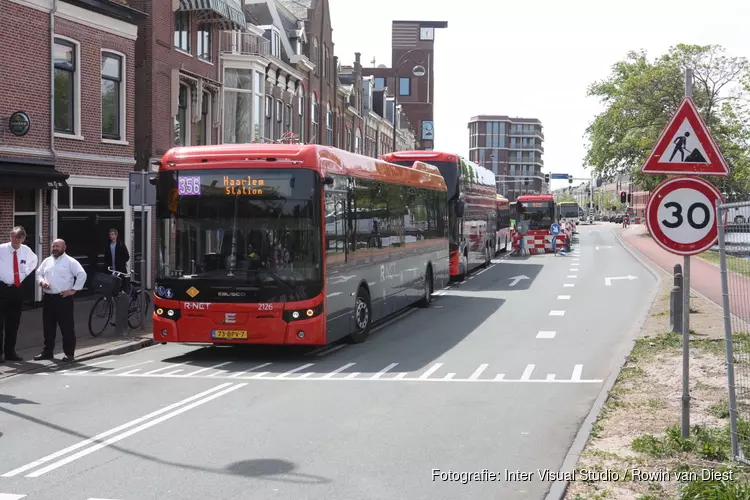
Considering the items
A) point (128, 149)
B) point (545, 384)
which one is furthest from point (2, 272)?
point (128, 149)

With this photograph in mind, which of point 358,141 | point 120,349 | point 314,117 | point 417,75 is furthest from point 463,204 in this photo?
point 417,75

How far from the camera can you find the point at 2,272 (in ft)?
41.9

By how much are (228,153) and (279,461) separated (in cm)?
653

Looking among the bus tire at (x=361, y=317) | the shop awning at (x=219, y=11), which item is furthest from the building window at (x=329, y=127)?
the bus tire at (x=361, y=317)

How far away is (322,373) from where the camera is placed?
12.2 meters

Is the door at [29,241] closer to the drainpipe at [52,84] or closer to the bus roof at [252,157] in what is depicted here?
the drainpipe at [52,84]

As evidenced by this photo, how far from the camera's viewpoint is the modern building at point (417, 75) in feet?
362

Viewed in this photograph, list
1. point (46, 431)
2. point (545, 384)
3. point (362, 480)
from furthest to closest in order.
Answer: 1. point (545, 384)
2. point (46, 431)
3. point (362, 480)

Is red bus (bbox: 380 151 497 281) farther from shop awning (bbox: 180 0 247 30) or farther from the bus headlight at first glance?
the bus headlight

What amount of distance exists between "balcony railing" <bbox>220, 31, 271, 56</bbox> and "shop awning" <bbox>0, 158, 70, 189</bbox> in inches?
512

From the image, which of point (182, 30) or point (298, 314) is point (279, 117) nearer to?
point (182, 30)

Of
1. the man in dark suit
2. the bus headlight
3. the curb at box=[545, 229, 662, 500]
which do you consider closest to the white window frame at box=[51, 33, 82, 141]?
the man in dark suit

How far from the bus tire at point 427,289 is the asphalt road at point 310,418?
14.2 feet

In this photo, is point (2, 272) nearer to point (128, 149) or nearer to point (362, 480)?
point (362, 480)
